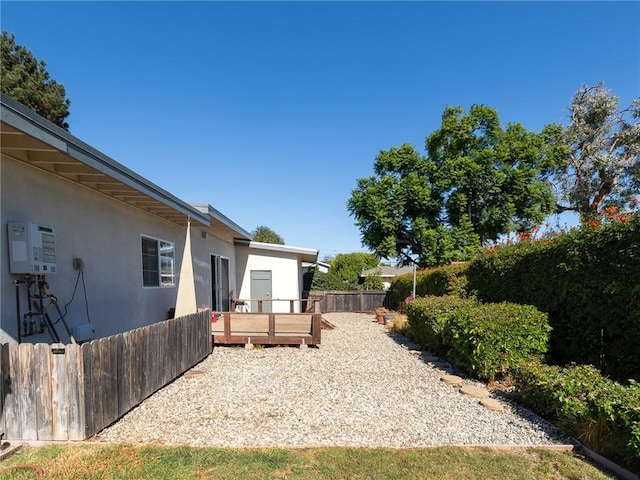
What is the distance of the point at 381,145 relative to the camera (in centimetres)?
2133

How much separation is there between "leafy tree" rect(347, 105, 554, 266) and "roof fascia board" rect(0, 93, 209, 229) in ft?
46.4

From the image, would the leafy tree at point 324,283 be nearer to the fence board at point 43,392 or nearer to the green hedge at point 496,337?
the green hedge at point 496,337

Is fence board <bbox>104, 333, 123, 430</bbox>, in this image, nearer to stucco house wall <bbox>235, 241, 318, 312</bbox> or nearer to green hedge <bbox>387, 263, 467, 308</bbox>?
green hedge <bbox>387, 263, 467, 308</bbox>

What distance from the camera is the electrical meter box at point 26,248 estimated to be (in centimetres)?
419

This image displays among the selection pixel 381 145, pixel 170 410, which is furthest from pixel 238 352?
pixel 381 145

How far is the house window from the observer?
7.82 meters

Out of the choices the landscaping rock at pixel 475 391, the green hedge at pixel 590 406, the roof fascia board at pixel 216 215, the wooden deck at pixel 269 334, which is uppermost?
the roof fascia board at pixel 216 215

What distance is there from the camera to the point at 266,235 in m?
52.6

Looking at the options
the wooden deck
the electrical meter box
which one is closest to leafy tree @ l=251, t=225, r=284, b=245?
the wooden deck

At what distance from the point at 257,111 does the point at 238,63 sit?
2.41m

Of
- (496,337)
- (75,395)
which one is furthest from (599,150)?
(75,395)

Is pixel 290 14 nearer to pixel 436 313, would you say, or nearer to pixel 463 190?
pixel 436 313

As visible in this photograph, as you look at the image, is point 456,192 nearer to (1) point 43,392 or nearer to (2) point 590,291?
(2) point 590,291

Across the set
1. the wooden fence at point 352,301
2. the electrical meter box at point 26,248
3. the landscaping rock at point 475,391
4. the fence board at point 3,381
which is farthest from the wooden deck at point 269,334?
the wooden fence at point 352,301
